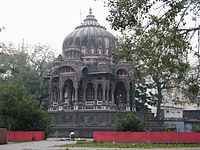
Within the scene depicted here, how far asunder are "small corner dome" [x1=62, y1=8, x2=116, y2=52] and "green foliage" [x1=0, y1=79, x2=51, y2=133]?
18.1m

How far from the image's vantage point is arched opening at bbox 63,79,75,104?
132 ft

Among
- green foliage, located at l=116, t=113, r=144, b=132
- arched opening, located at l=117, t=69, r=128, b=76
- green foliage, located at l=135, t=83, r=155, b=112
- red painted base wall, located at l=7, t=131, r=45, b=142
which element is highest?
arched opening, located at l=117, t=69, r=128, b=76

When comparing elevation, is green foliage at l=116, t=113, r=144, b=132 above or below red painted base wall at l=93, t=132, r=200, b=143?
above

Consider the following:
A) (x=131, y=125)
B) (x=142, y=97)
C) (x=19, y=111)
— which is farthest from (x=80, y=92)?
(x=131, y=125)

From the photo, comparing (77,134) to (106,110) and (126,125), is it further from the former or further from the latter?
(126,125)

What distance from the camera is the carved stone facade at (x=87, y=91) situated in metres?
36.7

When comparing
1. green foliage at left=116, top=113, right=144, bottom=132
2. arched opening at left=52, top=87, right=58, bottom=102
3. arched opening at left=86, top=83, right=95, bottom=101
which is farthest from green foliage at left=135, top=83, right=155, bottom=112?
green foliage at left=116, top=113, right=144, bottom=132

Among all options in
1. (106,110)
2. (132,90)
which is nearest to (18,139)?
(106,110)

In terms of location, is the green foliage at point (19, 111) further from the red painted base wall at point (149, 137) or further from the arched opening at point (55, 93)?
the arched opening at point (55, 93)

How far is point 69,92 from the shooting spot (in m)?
40.7

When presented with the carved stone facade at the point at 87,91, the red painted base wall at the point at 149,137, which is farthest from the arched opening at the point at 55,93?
the red painted base wall at the point at 149,137

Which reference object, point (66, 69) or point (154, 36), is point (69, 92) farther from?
point (154, 36)

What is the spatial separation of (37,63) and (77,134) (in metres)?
18.1

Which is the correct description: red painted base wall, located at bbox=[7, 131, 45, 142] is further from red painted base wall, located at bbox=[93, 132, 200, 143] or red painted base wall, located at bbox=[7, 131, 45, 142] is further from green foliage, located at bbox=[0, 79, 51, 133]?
red painted base wall, located at bbox=[93, 132, 200, 143]
